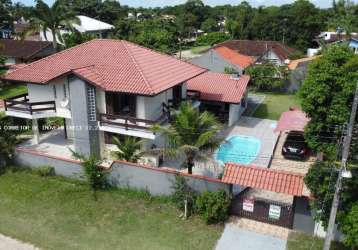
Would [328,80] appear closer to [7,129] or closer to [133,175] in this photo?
[133,175]

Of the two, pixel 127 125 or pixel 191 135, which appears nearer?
pixel 191 135

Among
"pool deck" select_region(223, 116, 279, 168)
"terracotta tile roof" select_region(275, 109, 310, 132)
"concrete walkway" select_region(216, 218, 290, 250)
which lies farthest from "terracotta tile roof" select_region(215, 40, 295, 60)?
"concrete walkway" select_region(216, 218, 290, 250)

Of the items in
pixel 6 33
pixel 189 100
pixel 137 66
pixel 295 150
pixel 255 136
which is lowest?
pixel 255 136

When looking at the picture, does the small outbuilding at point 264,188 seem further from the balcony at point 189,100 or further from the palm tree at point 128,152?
the balcony at point 189,100

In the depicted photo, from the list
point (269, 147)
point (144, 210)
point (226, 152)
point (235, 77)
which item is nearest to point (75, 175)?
point (144, 210)

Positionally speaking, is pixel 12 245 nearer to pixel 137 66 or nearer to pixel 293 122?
pixel 137 66

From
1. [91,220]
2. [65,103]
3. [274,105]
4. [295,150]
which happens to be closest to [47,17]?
[65,103]
